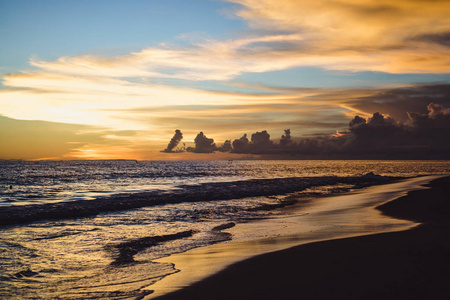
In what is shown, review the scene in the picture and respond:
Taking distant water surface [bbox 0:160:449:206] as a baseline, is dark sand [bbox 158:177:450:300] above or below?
above

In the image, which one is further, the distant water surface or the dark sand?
the distant water surface

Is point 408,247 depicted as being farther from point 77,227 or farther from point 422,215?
point 77,227

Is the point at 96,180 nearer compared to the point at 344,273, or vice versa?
the point at 344,273

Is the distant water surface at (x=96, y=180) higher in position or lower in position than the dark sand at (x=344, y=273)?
lower

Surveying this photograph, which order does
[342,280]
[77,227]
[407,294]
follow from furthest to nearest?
[77,227] → [342,280] → [407,294]

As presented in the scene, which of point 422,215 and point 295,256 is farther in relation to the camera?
point 422,215

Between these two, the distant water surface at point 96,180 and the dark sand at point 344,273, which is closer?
the dark sand at point 344,273

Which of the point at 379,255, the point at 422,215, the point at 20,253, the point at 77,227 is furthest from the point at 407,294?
the point at 77,227

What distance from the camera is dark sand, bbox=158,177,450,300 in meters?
7.17

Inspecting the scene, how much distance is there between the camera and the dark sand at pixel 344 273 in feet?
23.5

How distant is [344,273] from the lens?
8398mm

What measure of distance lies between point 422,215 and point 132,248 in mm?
16027

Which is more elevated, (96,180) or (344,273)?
(344,273)

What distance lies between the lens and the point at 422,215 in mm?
19422
